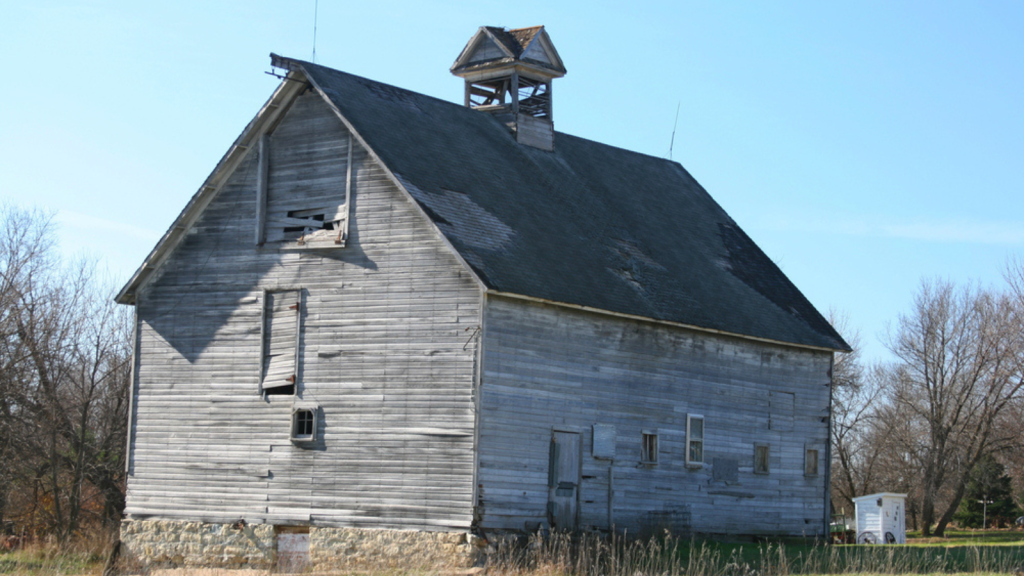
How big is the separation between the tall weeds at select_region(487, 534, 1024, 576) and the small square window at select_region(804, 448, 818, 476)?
464 cm

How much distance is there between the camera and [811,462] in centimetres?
2697

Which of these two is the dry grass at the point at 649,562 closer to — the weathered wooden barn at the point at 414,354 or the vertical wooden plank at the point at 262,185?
the weathered wooden barn at the point at 414,354

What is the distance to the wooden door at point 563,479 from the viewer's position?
2044 cm

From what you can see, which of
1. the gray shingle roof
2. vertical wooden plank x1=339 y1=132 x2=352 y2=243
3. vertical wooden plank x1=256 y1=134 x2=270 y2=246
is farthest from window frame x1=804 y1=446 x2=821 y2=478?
vertical wooden plank x1=256 y1=134 x2=270 y2=246

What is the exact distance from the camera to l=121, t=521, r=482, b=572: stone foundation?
18.8 metres

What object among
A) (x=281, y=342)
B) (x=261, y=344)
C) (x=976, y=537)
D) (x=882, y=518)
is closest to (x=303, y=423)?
(x=281, y=342)

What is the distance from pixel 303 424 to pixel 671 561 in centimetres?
682

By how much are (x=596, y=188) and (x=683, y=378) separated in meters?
5.59

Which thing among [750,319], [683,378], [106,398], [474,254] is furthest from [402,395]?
[106,398]

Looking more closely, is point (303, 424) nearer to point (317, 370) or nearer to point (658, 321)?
point (317, 370)

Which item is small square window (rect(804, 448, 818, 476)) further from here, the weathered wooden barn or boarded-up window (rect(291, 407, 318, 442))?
boarded-up window (rect(291, 407, 318, 442))

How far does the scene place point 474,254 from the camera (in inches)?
770

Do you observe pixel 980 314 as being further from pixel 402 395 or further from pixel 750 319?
pixel 402 395

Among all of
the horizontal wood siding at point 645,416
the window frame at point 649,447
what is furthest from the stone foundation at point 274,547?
the window frame at point 649,447
